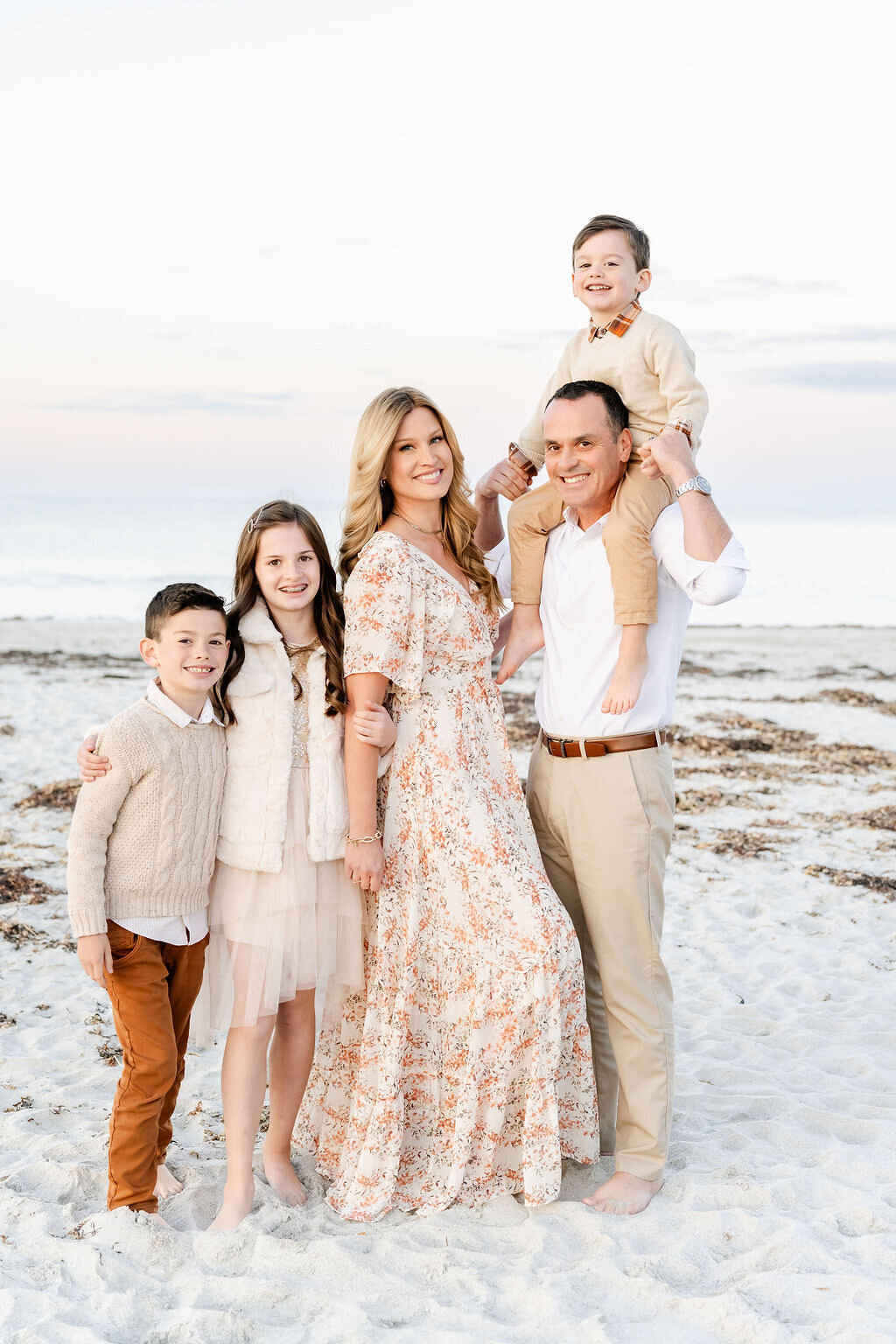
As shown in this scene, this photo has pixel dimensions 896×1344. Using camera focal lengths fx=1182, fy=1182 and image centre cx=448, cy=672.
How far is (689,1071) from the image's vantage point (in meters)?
4.62

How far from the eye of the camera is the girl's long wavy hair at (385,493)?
3.48 m

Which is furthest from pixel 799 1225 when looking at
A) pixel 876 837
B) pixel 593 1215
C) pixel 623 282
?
pixel 876 837

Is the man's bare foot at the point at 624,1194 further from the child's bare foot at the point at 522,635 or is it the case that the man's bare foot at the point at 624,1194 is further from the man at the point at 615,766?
the child's bare foot at the point at 522,635

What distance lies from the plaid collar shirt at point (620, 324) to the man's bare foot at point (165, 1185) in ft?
9.67

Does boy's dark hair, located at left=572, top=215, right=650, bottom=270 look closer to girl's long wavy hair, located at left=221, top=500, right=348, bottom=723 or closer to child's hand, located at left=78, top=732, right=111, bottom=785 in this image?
girl's long wavy hair, located at left=221, top=500, right=348, bottom=723

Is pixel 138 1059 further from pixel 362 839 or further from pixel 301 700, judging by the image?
pixel 301 700

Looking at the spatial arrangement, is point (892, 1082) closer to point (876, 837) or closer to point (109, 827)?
point (109, 827)

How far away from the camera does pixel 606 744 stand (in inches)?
139

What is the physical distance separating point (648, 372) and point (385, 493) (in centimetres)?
92

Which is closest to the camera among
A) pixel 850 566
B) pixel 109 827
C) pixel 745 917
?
pixel 109 827

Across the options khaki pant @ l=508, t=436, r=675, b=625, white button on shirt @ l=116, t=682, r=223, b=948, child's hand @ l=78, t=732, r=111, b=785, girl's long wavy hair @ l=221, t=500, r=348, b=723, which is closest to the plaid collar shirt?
khaki pant @ l=508, t=436, r=675, b=625

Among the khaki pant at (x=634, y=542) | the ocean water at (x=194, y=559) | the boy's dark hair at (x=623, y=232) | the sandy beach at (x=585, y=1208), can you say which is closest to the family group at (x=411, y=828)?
the khaki pant at (x=634, y=542)

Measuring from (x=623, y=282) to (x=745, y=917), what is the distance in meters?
3.98

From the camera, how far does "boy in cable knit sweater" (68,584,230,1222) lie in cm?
319
